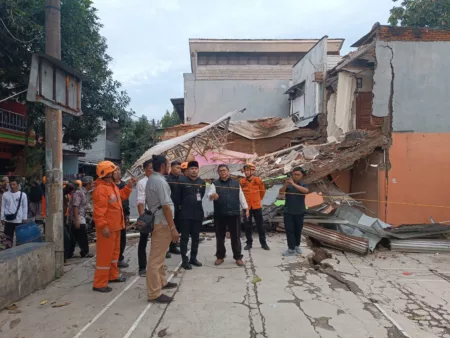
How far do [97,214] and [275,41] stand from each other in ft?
93.2

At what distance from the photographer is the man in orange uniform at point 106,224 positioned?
4.79 meters

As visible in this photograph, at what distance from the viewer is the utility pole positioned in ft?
18.1

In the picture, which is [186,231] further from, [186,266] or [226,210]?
[226,210]

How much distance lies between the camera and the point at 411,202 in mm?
11836

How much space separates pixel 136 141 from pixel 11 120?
11625mm

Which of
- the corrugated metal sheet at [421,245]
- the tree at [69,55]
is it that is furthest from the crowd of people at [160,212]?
the tree at [69,55]

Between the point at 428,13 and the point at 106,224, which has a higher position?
the point at 428,13

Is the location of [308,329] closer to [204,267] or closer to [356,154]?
[204,267]

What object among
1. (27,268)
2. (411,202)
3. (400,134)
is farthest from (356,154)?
(27,268)

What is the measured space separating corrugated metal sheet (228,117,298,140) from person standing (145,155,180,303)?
510 inches

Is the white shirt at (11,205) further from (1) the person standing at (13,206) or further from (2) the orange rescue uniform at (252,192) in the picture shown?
(2) the orange rescue uniform at (252,192)

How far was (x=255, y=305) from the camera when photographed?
4285 millimetres

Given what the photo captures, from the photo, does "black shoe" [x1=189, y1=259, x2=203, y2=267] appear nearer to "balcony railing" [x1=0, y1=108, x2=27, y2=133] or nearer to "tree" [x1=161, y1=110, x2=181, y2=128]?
"balcony railing" [x1=0, y1=108, x2=27, y2=133]

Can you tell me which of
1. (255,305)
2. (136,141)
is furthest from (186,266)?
(136,141)
